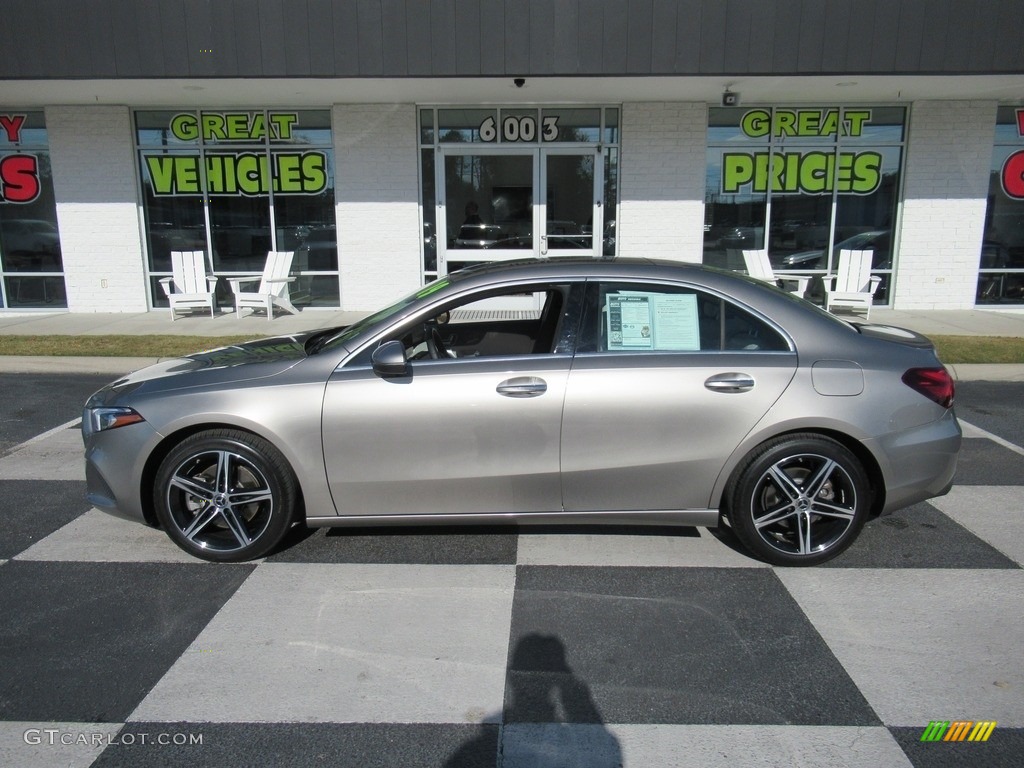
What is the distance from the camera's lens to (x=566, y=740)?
2.77 metres

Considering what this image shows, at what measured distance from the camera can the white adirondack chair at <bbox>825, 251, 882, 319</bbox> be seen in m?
12.2

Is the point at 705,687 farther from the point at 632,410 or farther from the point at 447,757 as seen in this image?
the point at 632,410

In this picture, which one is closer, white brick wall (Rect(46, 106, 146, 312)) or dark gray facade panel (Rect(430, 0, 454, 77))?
dark gray facade panel (Rect(430, 0, 454, 77))

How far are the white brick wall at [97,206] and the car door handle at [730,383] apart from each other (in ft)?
40.5

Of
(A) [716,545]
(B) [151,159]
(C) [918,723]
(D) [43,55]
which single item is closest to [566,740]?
(C) [918,723]

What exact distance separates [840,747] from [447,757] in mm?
1378

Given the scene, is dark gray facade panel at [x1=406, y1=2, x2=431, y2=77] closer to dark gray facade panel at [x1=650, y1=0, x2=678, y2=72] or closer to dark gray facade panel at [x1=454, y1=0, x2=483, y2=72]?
dark gray facade panel at [x1=454, y1=0, x2=483, y2=72]

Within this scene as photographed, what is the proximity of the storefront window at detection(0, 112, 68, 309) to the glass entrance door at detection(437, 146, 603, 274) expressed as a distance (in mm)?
6863

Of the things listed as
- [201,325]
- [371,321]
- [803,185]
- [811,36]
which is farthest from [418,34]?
[371,321]

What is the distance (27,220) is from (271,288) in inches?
188

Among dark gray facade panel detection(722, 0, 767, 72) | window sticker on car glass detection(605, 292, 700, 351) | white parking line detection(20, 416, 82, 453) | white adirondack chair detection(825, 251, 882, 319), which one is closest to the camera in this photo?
window sticker on car glass detection(605, 292, 700, 351)

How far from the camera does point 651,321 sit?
4156 mm

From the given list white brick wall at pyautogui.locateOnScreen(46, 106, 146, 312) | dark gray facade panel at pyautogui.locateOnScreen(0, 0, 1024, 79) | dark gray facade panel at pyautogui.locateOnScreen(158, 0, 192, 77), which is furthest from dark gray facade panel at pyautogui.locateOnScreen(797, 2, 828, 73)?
white brick wall at pyautogui.locateOnScreen(46, 106, 146, 312)

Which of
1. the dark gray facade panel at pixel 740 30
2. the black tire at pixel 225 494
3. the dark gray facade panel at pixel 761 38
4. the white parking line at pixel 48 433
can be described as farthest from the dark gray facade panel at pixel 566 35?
the black tire at pixel 225 494
